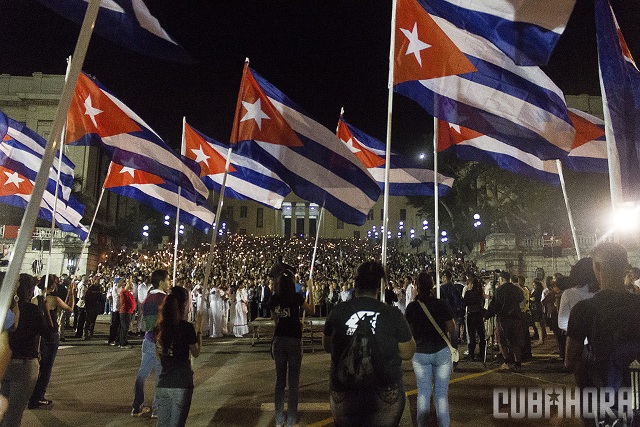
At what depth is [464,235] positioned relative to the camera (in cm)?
5056

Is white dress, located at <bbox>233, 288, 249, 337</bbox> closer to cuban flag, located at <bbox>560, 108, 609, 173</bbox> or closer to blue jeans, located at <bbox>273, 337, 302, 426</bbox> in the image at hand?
cuban flag, located at <bbox>560, 108, 609, 173</bbox>

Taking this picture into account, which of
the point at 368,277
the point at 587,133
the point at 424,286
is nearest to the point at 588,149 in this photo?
the point at 587,133

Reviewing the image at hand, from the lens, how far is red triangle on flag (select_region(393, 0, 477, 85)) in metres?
7.54

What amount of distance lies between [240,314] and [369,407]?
15.9m

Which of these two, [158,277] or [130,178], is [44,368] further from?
[130,178]

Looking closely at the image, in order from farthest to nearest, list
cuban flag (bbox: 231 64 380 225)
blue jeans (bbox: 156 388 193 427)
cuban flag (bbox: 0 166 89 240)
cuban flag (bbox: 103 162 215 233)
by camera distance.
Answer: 1. cuban flag (bbox: 0 166 89 240)
2. cuban flag (bbox: 103 162 215 233)
3. cuban flag (bbox: 231 64 380 225)
4. blue jeans (bbox: 156 388 193 427)

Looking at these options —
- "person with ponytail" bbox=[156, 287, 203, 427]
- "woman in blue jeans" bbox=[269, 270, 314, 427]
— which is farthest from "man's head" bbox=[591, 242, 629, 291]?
"woman in blue jeans" bbox=[269, 270, 314, 427]

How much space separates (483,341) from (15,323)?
9.82 m

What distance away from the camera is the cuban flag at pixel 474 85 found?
24.0ft

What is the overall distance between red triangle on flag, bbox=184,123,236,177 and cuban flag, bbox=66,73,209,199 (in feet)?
8.90

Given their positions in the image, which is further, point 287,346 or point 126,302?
point 126,302

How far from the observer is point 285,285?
20.5 ft

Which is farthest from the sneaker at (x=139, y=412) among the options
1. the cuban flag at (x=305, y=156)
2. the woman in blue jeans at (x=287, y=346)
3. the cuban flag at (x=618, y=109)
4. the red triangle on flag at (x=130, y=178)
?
the cuban flag at (x=618, y=109)

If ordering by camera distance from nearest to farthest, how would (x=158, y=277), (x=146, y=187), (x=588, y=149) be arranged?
(x=158, y=277) → (x=588, y=149) → (x=146, y=187)
